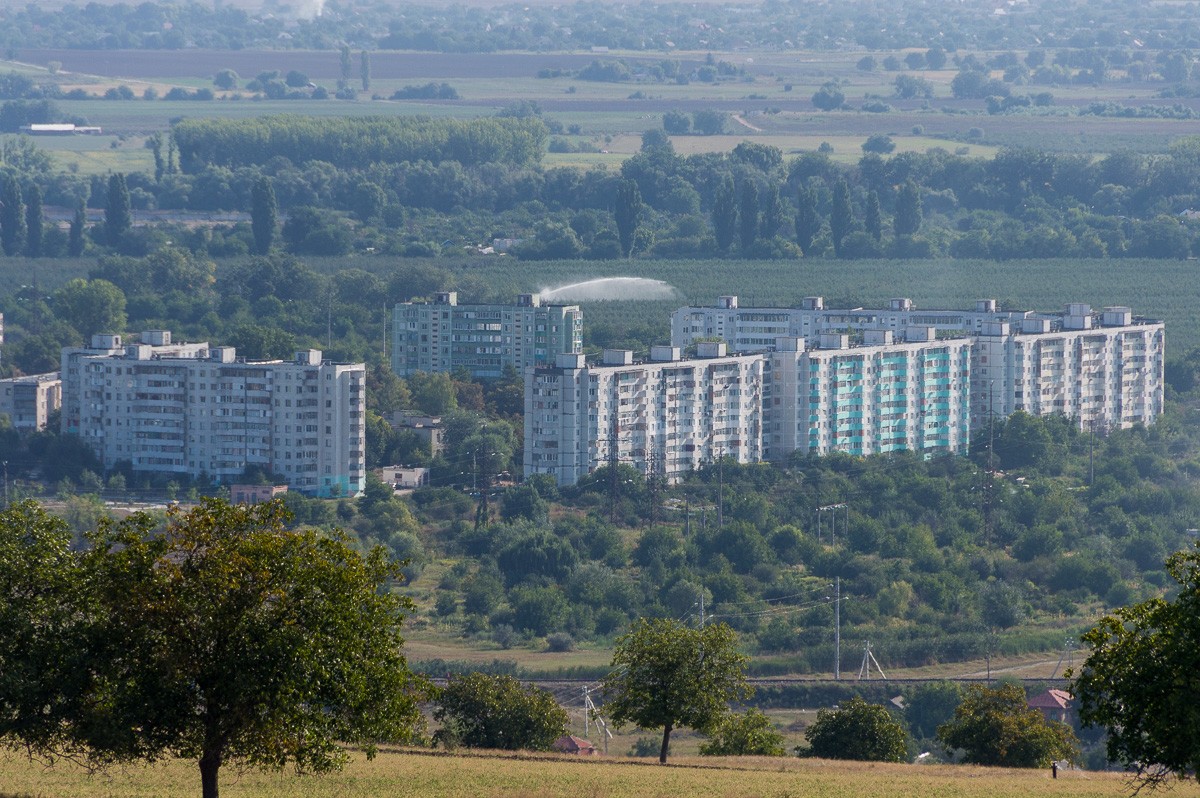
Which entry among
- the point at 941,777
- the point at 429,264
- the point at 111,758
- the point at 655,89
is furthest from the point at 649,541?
the point at 655,89

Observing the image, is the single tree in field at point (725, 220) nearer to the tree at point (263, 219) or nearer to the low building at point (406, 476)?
the tree at point (263, 219)

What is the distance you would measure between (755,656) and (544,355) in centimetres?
3145

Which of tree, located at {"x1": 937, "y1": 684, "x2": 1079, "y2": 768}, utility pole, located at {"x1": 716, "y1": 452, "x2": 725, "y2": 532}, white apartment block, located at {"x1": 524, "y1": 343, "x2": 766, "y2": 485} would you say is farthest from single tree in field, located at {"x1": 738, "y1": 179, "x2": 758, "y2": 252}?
tree, located at {"x1": 937, "y1": 684, "x2": 1079, "y2": 768}

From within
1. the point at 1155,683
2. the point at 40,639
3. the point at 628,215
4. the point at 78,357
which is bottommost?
the point at 1155,683

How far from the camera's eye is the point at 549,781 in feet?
100

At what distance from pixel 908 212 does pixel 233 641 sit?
3811 inches

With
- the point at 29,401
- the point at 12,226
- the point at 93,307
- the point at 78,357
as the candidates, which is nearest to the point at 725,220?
the point at 12,226

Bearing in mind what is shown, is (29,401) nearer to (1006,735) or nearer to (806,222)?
(1006,735)

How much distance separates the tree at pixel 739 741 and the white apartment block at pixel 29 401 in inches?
1609

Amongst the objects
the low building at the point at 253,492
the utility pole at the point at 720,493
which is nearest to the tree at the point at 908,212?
the utility pole at the point at 720,493

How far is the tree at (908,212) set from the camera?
120125 mm

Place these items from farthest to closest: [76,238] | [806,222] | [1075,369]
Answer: [806,222] → [76,238] → [1075,369]

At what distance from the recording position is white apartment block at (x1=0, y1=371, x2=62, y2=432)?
76.1m

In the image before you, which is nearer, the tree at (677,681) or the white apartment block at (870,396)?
the tree at (677,681)
